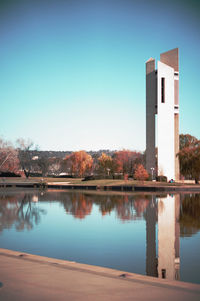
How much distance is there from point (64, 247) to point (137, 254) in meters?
1.95

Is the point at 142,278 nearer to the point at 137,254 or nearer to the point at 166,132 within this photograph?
the point at 137,254

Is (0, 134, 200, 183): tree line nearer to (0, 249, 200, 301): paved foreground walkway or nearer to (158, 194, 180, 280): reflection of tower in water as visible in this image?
(158, 194, 180, 280): reflection of tower in water

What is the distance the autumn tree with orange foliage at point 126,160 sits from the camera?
266 ft

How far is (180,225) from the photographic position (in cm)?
1326

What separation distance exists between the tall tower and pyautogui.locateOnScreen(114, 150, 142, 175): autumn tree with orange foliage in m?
24.6

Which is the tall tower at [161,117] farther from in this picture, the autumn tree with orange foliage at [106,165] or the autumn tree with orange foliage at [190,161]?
the autumn tree with orange foliage at [106,165]

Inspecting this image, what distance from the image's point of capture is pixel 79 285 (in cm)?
482

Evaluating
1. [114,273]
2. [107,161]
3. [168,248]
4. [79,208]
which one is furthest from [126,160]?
[114,273]

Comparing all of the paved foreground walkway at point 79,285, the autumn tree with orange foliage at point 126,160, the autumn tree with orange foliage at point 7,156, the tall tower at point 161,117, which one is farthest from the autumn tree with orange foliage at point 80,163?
the paved foreground walkway at point 79,285

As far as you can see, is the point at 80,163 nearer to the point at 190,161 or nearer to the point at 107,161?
the point at 107,161

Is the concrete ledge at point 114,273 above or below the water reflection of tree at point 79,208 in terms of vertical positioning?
above

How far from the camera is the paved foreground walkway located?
14.4 ft

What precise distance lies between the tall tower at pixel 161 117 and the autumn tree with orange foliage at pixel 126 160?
2460 cm

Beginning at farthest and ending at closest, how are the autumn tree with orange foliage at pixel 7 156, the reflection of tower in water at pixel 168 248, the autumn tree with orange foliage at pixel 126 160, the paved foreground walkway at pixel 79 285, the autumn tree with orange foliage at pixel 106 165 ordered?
1. the autumn tree with orange foliage at pixel 126 160
2. the autumn tree with orange foliage at pixel 106 165
3. the autumn tree with orange foliage at pixel 7 156
4. the reflection of tower in water at pixel 168 248
5. the paved foreground walkway at pixel 79 285
